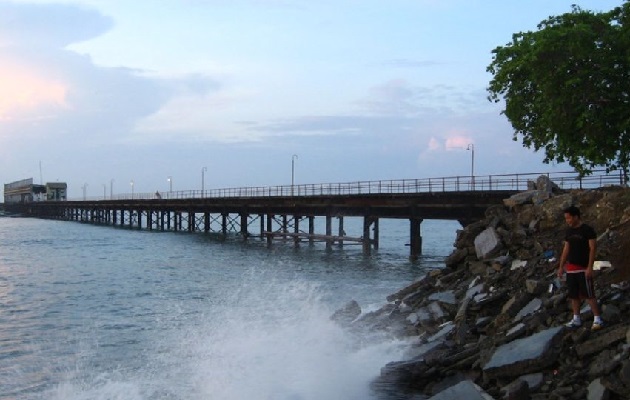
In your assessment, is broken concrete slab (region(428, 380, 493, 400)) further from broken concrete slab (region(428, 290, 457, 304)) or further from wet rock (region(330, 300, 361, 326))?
wet rock (region(330, 300, 361, 326))

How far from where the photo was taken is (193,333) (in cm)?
1769

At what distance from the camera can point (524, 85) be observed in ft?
95.8

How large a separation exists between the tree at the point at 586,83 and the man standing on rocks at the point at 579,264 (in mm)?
16816

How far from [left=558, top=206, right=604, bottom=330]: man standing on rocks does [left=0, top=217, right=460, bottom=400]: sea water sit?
11.6ft

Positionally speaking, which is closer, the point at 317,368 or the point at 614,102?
the point at 317,368

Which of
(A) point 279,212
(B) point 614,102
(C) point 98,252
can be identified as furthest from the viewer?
(A) point 279,212

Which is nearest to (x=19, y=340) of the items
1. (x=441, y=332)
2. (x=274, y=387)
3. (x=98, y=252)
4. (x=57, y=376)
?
(x=57, y=376)

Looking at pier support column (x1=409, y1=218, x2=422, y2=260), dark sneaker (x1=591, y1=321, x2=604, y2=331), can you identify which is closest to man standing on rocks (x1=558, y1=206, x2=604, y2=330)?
dark sneaker (x1=591, y1=321, x2=604, y2=331)

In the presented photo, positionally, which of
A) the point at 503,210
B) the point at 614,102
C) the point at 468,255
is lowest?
the point at 468,255

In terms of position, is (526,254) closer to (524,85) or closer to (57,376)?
(57,376)

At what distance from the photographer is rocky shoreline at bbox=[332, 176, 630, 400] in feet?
27.9

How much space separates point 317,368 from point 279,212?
4813 centimetres

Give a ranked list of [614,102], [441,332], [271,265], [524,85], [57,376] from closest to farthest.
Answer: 1. [441,332]
2. [57,376]
3. [614,102]
4. [524,85]
5. [271,265]

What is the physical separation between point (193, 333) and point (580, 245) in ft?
37.9
